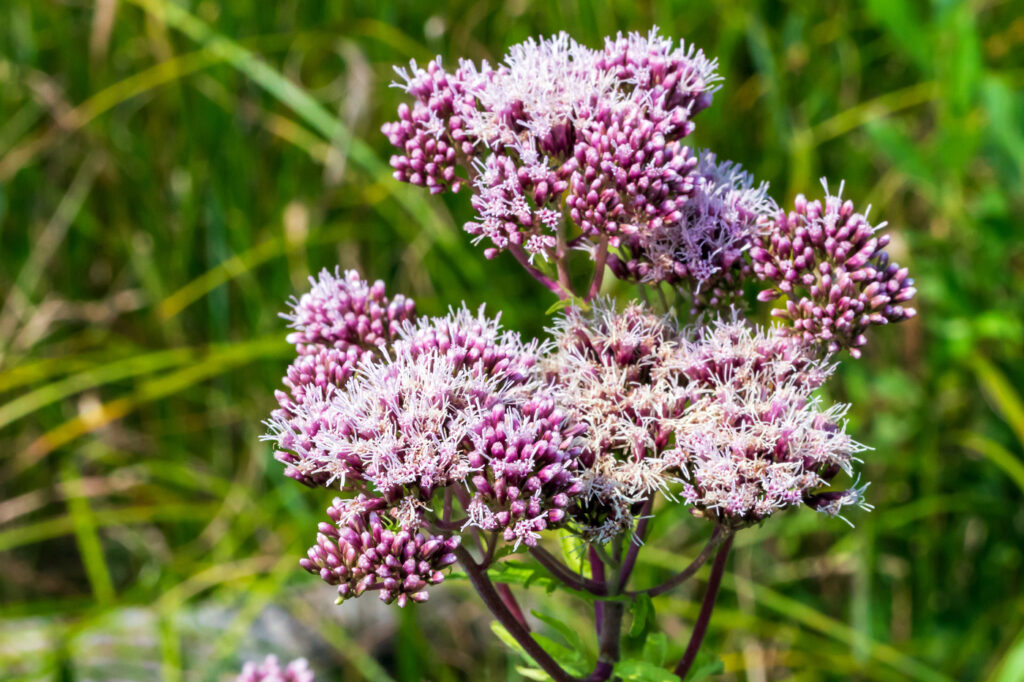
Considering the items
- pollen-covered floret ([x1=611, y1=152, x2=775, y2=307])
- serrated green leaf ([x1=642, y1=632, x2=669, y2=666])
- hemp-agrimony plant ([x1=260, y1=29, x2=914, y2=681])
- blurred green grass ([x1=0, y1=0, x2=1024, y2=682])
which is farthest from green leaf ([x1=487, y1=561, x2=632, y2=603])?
blurred green grass ([x1=0, y1=0, x2=1024, y2=682])

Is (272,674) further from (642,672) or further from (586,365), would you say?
(586,365)

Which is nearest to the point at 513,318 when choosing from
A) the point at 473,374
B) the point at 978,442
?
the point at 978,442

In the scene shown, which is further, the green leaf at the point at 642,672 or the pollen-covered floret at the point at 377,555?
the green leaf at the point at 642,672

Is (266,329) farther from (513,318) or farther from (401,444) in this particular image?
(401,444)

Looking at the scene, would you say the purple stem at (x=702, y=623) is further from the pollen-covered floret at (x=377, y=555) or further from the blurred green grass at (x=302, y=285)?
the blurred green grass at (x=302, y=285)

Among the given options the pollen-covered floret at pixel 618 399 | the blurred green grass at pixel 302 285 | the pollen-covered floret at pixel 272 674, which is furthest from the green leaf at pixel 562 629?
the blurred green grass at pixel 302 285

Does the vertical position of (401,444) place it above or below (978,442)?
below

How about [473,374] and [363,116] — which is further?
[363,116]
